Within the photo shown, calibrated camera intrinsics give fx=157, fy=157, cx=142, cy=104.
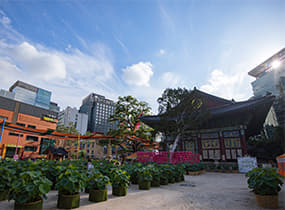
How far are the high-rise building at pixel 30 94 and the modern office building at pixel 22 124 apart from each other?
84277 mm

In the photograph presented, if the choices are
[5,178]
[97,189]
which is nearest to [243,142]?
[97,189]

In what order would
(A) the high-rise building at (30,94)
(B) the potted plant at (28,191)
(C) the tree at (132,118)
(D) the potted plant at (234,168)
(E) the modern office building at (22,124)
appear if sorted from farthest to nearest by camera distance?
(A) the high-rise building at (30,94), (E) the modern office building at (22,124), (C) the tree at (132,118), (D) the potted plant at (234,168), (B) the potted plant at (28,191)

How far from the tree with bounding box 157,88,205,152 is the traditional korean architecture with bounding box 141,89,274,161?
469mm

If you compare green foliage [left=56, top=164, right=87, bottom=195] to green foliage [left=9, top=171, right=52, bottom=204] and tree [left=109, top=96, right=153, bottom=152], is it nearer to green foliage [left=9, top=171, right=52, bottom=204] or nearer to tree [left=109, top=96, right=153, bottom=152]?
green foliage [left=9, top=171, right=52, bottom=204]

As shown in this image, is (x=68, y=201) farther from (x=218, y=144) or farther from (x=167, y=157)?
(x=218, y=144)

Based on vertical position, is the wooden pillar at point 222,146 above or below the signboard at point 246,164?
above

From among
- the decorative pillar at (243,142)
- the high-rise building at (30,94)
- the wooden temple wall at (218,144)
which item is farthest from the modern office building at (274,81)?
the high-rise building at (30,94)

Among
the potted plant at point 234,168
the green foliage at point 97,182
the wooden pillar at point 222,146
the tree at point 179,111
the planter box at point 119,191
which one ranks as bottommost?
the potted plant at point 234,168

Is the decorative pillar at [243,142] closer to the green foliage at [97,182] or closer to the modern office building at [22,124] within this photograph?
the green foliage at [97,182]

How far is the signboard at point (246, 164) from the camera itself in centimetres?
1295

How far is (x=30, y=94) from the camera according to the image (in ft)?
365

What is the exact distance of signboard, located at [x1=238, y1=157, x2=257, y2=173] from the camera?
12945mm

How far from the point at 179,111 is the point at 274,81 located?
3130 centimetres

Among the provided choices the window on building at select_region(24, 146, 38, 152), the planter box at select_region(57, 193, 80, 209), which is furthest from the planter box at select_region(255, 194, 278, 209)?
the window on building at select_region(24, 146, 38, 152)
